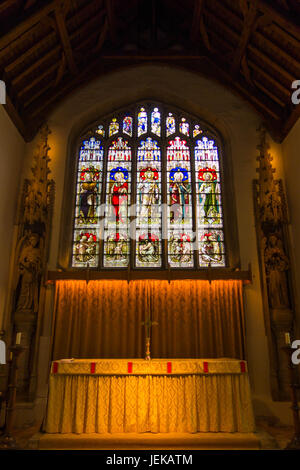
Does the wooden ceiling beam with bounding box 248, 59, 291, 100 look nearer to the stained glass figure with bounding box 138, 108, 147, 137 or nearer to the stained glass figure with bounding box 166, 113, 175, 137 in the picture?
the stained glass figure with bounding box 166, 113, 175, 137

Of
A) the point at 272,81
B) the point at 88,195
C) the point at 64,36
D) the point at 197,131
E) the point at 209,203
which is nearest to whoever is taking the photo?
the point at 64,36

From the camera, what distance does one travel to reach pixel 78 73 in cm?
939

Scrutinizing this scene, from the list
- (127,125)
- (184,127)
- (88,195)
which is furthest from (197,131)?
(88,195)

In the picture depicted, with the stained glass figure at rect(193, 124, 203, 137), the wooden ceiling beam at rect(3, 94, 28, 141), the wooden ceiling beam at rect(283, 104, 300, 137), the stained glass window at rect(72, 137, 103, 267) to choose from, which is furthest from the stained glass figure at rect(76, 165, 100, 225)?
the wooden ceiling beam at rect(283, 104, 300, 137)

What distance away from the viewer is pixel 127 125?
9758 mm

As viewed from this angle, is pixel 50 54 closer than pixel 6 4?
No

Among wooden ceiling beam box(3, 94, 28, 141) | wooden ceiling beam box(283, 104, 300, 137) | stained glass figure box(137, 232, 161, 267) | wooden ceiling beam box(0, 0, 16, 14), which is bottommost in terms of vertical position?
stained glass figure box(137, 232, 161, 267)

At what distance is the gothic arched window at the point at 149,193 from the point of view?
8344 mm

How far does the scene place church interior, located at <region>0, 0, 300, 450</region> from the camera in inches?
209

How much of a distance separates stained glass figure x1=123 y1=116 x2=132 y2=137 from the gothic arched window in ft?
0.09

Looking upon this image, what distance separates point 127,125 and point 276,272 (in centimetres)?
547

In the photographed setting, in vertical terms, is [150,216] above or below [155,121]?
below

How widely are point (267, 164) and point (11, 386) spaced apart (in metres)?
6.80

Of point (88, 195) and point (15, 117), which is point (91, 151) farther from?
point (15, 117)
